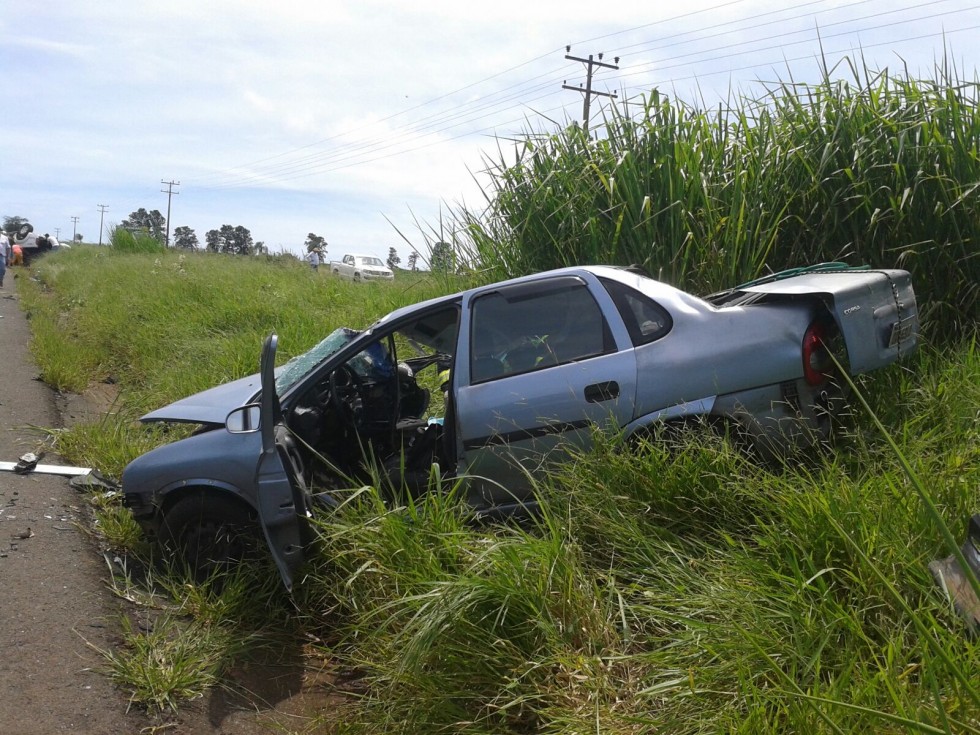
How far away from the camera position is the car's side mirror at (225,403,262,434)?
14.9 ft

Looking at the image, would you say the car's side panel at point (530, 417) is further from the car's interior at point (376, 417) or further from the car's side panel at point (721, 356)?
the car's interior at point (376, 417)

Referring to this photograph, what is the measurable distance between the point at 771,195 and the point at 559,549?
4.00 metres

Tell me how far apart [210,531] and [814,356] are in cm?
321

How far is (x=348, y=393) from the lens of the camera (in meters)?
5.22

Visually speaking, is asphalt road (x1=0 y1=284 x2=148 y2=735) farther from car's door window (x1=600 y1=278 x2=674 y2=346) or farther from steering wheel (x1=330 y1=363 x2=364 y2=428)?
car's door window (x1=600 y1=278 x2=674 y2=346)

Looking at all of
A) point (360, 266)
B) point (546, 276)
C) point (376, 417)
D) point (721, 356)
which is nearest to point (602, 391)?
point (721, 356)

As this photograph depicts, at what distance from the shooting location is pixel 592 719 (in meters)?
2.86

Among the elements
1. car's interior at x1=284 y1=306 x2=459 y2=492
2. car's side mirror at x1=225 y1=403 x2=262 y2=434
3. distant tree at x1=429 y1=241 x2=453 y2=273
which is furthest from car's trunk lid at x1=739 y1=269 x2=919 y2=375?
distant tree at x1=429 y1=241 x2=453 y2=273

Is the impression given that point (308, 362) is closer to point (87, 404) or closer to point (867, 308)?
point (867, 308)

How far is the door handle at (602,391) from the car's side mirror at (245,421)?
5.61ft

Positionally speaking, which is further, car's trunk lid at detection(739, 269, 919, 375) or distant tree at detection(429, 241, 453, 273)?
distant tree at detection(429, 241, 453, 273)

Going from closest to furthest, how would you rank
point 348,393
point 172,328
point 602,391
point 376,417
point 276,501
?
point 276,501, point 602,391, point 348,393, point 376,417, point 172,328

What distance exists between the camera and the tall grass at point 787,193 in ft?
19.4

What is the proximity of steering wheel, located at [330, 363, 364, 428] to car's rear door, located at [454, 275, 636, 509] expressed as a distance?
84 centimetres
